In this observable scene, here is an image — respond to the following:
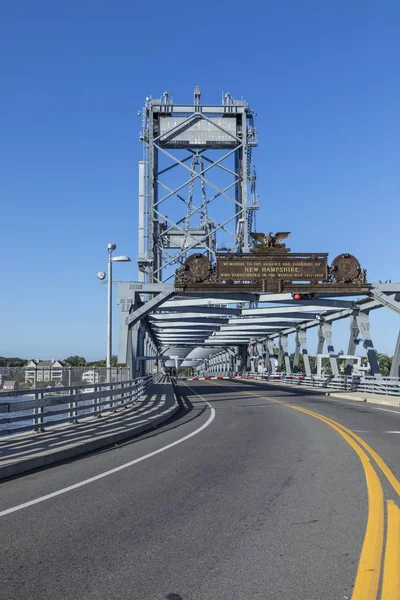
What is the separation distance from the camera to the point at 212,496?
8.34 m

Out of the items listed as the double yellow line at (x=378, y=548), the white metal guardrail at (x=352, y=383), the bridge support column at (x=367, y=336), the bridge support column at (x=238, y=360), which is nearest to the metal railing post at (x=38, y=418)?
the double yellow line at (x=378, y=548)

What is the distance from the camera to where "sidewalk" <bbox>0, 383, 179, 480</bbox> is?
1084cm

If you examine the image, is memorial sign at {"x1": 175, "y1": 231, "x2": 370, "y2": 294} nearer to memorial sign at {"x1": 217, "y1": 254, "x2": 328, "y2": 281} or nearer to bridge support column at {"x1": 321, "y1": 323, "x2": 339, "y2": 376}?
memorial sign at {"x1": 217, "y1": 254, "x2": 328, "y2": 281}

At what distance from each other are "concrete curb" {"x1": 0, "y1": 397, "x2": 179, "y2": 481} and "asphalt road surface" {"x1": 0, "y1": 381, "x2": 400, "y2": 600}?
11.4 inches

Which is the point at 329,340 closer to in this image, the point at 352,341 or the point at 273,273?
the point at 352,341

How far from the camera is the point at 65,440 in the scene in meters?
13.2

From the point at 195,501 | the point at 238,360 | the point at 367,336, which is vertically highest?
the point at 367,336

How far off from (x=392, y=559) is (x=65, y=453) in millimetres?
7741

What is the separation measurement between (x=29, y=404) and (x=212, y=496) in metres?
5.49

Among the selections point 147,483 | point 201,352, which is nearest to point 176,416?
point 147,483

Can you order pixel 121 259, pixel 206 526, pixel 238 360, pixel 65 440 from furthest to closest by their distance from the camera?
pixel 238 360 < pixel 121 259 < pixel 65 440 < pixel 206 526

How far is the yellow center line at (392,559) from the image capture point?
4762mm

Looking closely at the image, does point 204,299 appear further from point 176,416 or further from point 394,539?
point 394,539

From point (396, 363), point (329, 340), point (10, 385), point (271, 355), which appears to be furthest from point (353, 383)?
point (271, 355)
